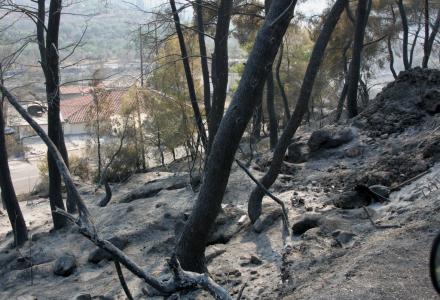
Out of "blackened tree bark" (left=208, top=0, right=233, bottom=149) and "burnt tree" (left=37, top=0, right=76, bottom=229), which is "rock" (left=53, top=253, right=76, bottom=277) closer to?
"burnt tree" (left=37, top=0, right=76, bottom=229)

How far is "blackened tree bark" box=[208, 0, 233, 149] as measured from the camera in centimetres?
917

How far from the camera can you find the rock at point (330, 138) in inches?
509

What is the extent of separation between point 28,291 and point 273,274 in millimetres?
4419

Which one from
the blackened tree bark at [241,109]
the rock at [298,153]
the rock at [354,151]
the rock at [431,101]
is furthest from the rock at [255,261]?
the rock at [431,101]

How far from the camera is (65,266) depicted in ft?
32.0

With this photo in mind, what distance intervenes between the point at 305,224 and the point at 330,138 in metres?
5.62

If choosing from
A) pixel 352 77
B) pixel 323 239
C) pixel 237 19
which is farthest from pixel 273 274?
pixel 237 19

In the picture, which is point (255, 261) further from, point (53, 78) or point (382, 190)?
point (53, 78)

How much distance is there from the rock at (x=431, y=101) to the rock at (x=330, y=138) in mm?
1646

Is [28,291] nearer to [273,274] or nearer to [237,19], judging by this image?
[273,274]

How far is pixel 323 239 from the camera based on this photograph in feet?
22.8

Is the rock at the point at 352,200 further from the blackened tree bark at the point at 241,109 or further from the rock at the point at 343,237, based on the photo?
the blackened tree bark at the point at 241,109

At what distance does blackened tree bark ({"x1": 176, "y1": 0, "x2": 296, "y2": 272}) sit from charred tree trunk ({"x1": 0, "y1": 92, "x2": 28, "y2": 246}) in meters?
7.42

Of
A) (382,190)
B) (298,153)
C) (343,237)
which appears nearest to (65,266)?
(343,237)
